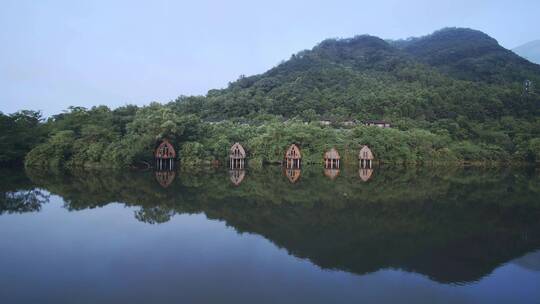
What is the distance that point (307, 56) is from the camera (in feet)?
349

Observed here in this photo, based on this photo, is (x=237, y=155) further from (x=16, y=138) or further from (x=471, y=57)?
(x=471, y=57)

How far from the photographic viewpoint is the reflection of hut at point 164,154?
36.8 metres

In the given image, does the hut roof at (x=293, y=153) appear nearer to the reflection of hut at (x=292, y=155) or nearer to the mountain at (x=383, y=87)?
the reflection of hut at (x=292, y=155)

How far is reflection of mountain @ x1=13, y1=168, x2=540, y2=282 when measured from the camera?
436 inches

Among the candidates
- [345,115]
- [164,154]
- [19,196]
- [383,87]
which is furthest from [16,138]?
[383,87]

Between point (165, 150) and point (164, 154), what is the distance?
399mm

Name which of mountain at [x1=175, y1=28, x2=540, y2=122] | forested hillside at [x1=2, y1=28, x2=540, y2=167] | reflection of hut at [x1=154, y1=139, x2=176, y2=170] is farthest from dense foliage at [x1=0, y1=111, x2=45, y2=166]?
mountain at [x1=175, y1=28, x2=540, y2=122]

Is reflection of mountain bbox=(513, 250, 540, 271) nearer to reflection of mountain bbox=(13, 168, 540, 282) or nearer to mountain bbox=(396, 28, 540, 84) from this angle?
reflection of mountain bbox=(13, 168, 540, 282)

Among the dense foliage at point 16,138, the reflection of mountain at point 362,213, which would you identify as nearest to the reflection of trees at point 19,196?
the reflection of mountain at point 362,213

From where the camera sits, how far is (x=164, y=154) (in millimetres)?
36938

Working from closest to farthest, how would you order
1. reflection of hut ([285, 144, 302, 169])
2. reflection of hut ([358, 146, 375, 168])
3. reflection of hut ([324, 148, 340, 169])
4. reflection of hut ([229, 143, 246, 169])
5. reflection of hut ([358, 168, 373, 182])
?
reflection of hut ([358, 168, 373, 182]), reflection of hut ([229, 143, 246, 169]), reflection of hut ([285, 144, 302, 169]), reflection of hut ([324, 148, 340, 169]), reflection of hut ([358, 146, 375, 168])

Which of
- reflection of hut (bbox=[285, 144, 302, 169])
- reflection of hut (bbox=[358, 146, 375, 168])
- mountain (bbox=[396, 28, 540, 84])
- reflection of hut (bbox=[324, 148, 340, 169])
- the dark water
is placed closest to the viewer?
the dark water

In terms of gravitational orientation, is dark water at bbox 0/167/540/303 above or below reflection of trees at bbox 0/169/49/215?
below

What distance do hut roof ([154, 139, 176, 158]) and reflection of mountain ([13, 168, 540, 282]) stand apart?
837 cm
